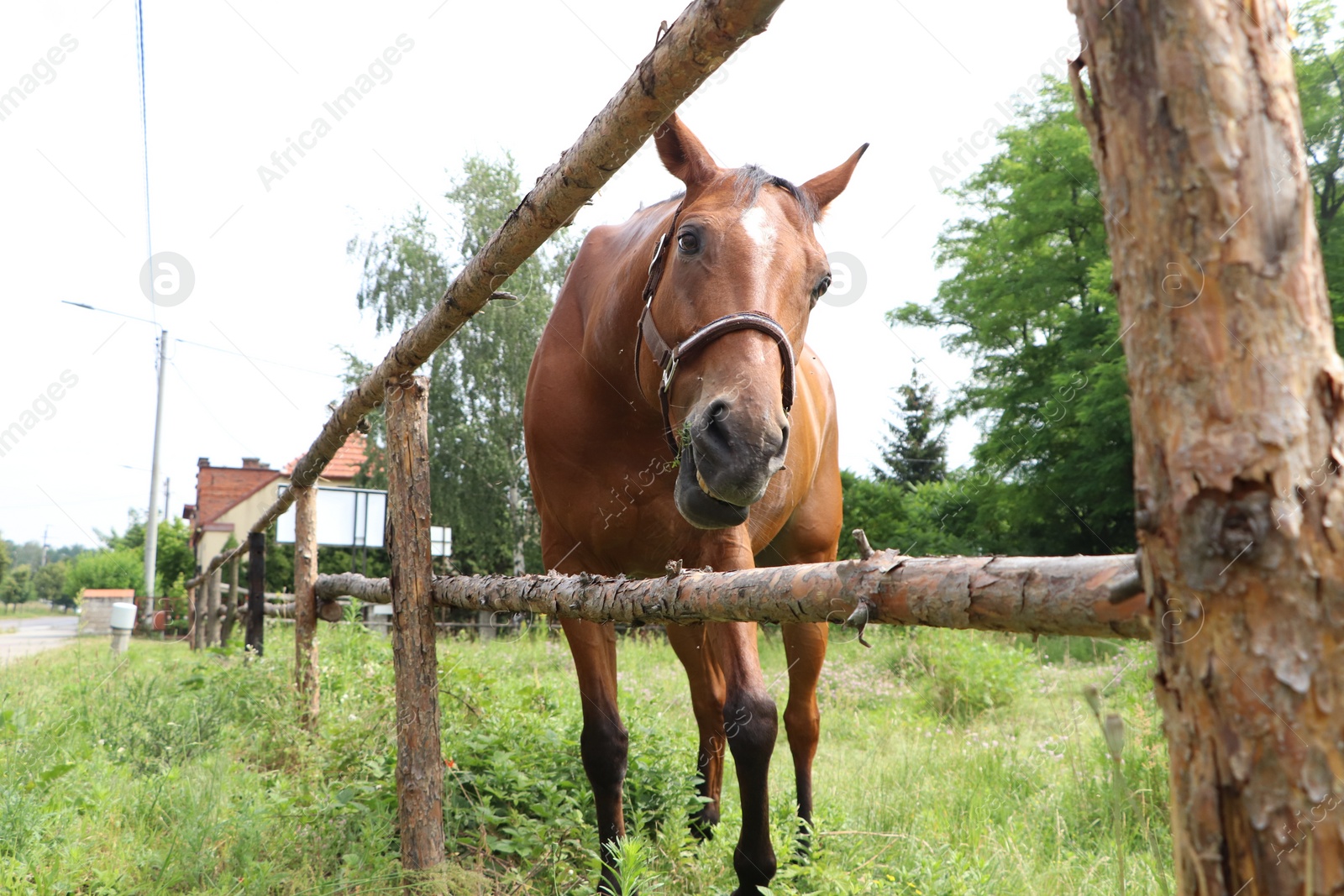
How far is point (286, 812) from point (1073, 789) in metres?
3.06

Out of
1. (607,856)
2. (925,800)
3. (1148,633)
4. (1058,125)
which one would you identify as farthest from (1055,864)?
(1058,125)

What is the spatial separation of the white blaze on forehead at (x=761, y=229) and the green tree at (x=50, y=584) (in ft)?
343

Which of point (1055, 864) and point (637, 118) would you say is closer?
point (637, 118)

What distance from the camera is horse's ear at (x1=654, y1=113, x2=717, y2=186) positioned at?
2.51 m

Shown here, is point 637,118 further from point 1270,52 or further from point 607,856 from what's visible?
point 607,856

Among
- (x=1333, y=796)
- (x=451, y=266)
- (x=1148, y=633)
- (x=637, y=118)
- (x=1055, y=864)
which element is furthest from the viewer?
(x=451, y=266)

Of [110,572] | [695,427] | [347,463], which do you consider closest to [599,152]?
[695,427]

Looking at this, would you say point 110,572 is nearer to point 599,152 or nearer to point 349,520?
point 349,520

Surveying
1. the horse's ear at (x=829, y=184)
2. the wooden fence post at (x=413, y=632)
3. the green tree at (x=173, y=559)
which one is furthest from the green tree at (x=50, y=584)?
the horse's ear at (x=829, y=184)

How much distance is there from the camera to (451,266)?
18.1m

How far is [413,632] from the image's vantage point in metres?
2.68

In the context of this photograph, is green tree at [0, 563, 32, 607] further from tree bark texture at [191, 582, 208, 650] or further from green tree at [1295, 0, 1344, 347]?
green tree at [1295, 0, 1344, 347]

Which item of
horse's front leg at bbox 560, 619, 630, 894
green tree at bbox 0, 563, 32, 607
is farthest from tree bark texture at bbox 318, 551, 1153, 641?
green tree at bbox 0, 563, 32, 607

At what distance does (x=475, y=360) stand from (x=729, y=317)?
16287 mm
